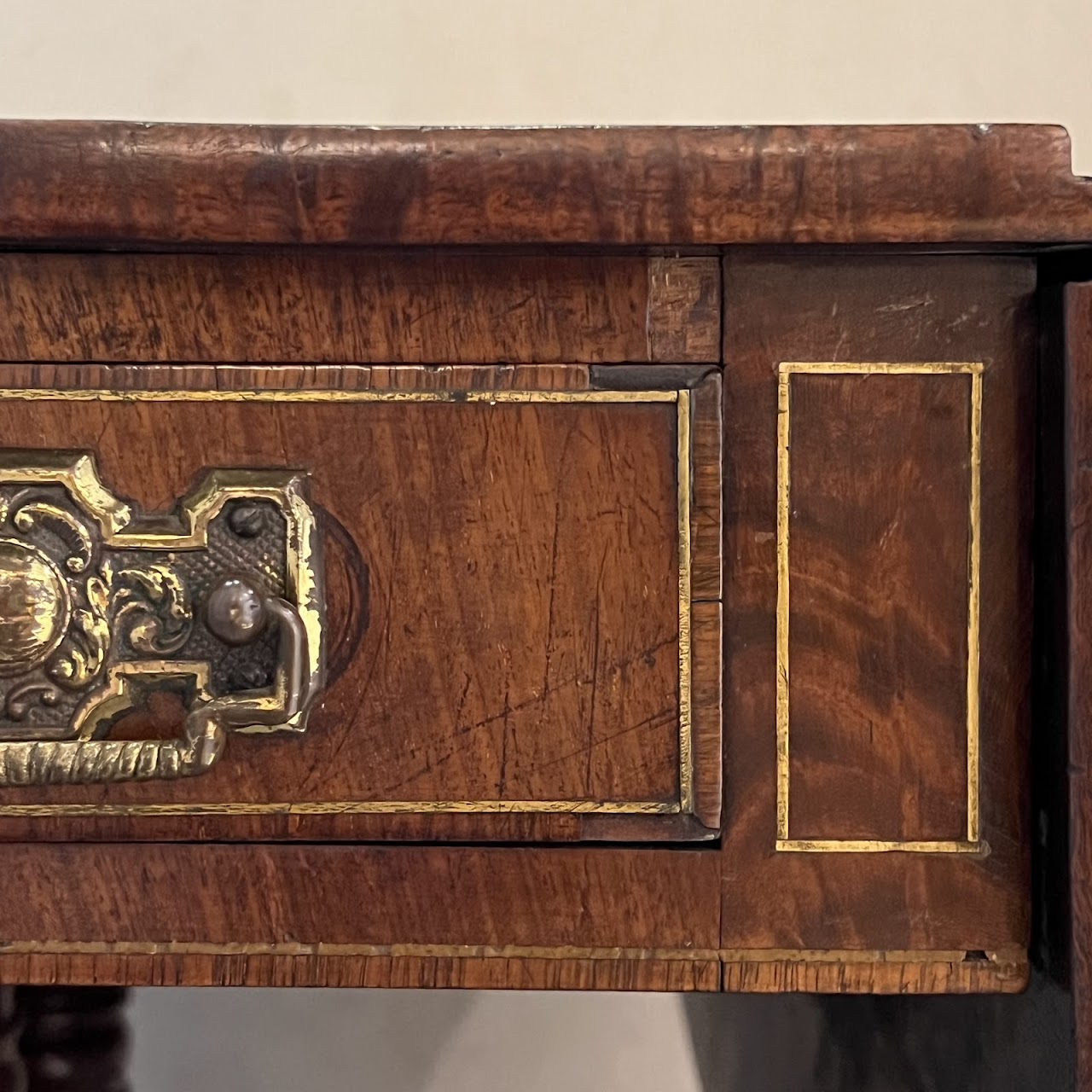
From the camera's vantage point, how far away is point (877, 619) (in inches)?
14.5

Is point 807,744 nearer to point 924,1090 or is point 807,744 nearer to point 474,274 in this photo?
point 474,274

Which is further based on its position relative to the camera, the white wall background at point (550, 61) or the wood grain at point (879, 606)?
the white wall background at point (550, 61)

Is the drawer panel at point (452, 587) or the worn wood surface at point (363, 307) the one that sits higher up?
the worn wood surface at point (363, 307)

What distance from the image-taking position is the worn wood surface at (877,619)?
36 centimetres

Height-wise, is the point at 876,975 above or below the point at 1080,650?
below

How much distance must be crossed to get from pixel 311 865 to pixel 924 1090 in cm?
40

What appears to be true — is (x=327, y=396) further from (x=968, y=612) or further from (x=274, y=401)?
(x=968, y=612)

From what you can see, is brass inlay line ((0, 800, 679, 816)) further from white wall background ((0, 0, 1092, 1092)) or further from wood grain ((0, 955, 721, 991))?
white wall background ((0, 0, 1092, 1092))

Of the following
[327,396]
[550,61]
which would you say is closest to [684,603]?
[327,396]

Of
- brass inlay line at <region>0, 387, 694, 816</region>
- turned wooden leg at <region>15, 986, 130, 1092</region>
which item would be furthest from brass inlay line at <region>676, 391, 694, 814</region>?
turned wooden leg at <region>15, 986, 130, 1092</region>

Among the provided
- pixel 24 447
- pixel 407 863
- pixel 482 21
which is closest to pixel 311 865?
pixel 407 863

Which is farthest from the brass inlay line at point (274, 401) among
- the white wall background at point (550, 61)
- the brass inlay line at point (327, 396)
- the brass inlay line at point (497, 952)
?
the white wall background at point (550, 61)

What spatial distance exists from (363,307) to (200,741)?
151 mm

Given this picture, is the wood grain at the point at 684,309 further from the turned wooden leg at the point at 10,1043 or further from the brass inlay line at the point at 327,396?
the turned wooden leg at the point at 10,1043
